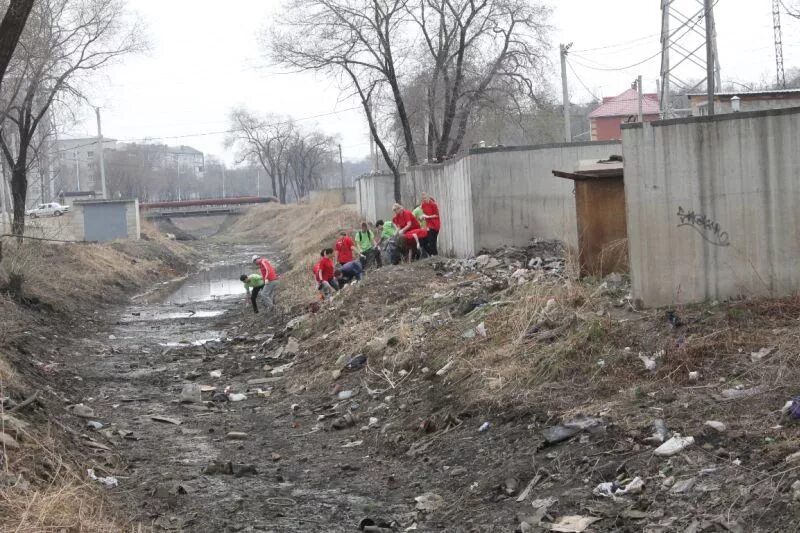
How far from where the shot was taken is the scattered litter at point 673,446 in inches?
243

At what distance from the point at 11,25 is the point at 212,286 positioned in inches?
728

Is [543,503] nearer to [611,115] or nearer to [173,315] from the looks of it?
[173,315]

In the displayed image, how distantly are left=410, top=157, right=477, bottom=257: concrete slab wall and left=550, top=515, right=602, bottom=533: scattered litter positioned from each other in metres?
12.1

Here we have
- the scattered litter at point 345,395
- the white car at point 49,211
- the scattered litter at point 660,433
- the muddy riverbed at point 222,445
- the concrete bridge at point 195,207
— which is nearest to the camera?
the scattered litter at point 660,433

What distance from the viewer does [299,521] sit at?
6910 millimetres

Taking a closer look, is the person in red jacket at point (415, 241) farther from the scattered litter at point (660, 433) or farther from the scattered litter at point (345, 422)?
the scattered litter at point (660, 433)

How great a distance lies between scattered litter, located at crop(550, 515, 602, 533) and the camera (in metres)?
5.77

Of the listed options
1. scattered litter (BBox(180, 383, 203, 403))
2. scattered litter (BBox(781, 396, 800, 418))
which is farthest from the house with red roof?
scattered litter (BBox(781, 396, 800, 418))

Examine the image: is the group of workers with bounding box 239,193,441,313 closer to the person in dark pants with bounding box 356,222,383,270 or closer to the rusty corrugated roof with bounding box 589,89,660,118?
the person in dark pants with bounding box 356,222,383,270

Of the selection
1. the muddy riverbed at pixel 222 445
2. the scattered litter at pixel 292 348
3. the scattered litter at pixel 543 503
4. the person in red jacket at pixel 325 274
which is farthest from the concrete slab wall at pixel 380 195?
the scattered litter at pixel 543 503

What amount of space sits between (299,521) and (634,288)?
13.9 feet

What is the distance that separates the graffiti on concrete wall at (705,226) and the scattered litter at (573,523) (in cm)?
413

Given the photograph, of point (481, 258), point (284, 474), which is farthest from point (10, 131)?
point (284, 474)

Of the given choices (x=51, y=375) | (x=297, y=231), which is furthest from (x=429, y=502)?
(x=297, y=231)
